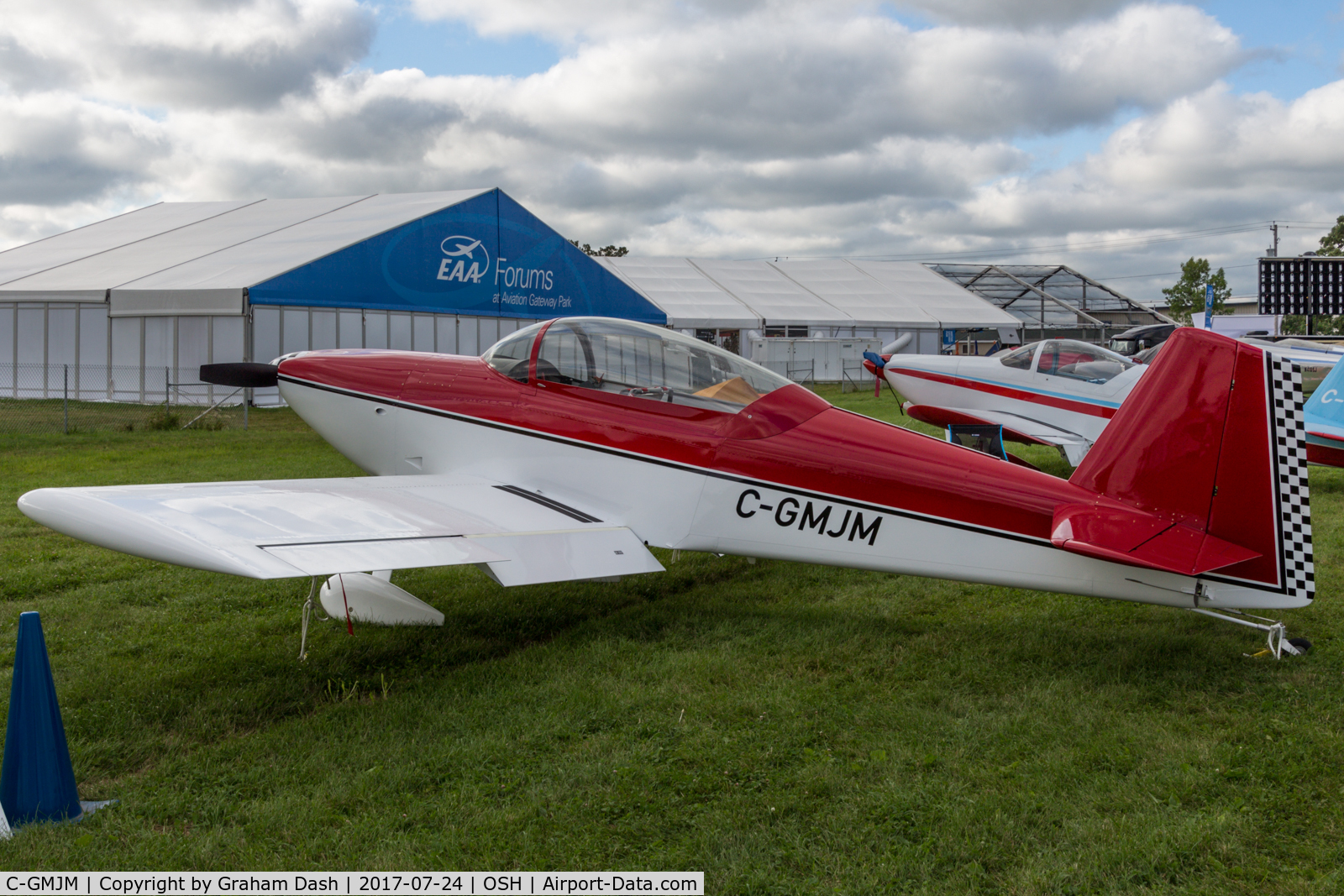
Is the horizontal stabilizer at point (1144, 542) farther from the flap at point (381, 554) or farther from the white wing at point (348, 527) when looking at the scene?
the flap at point (381, 554)

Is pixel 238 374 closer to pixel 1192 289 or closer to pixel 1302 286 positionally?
pixel 1302 286

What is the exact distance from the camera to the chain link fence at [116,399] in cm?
1639

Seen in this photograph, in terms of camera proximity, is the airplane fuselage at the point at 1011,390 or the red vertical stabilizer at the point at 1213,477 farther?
the airplane fuselage at the point at 1011,390

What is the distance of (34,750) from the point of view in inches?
130

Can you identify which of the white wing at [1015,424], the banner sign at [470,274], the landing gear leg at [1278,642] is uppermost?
the banner sign at [470,274]

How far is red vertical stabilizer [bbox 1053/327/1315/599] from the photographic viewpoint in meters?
4.25

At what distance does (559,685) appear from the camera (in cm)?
455

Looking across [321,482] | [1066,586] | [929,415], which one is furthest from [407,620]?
[929,415]

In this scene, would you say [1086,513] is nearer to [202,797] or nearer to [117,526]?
[202,797]

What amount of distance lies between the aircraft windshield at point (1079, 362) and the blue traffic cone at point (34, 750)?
1117 cm

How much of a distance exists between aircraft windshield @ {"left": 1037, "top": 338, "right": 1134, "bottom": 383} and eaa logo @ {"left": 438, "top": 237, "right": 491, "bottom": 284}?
14263mm

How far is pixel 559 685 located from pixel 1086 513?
2.78 metres

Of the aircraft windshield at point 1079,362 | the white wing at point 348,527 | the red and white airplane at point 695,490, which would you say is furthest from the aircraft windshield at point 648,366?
the aircraft windshield at point 1079,362

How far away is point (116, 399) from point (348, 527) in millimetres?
19192
